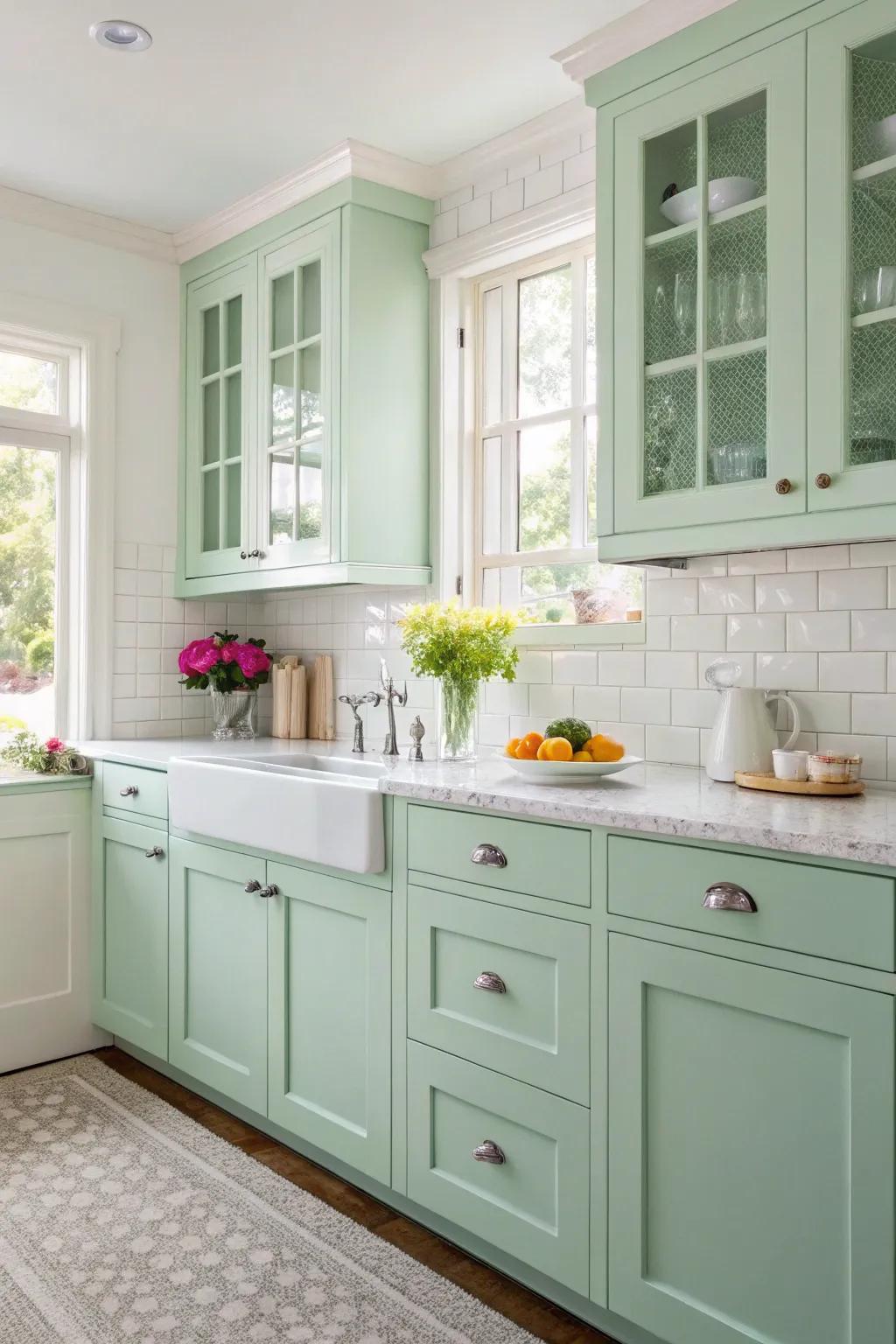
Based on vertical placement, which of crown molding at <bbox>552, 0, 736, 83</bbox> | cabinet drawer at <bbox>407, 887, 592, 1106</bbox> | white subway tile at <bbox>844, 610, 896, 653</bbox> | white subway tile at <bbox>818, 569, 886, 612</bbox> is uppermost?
crown molding at <bbox>552, 0, 736, 83</bbox>

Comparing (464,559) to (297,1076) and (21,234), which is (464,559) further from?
(21,234)

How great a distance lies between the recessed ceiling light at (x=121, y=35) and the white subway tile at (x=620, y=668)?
1.81 metres

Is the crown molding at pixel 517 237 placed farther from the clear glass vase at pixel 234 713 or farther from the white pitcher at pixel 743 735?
the clear glass vase at pixel 234 713

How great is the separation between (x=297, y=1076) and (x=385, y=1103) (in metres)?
0.33

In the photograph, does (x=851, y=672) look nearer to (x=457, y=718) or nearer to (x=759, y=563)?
(x=759, y=563)

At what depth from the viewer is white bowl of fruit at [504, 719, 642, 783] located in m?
2.15

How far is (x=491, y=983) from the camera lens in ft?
6.60

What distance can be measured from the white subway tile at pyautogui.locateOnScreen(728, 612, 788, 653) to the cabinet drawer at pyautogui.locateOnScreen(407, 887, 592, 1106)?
0.85 metres

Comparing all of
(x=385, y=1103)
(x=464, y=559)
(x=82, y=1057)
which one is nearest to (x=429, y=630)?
(x=464, y=559)

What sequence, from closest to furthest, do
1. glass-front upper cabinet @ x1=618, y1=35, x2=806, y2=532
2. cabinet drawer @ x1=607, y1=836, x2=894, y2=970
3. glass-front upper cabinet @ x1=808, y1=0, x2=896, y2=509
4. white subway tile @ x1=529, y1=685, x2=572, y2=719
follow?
cabinet drawer @ x1=607, y1=836, x2=894, y2=970 < glass-front upper cabinet @ x1=808, y1=0, x2=896, y2=509 < glass-front upper cabinet @ x1=618, y1=35, x2=806, y2=532 < white subway tile @ x1=529, y1=685, x2=572, y2=719

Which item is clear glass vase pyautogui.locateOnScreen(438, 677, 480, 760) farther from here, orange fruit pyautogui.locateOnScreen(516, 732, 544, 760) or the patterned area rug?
the patterned area rug

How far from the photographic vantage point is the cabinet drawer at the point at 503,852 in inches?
73.6

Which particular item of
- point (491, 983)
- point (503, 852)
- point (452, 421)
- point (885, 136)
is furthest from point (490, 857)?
point (452, 421)

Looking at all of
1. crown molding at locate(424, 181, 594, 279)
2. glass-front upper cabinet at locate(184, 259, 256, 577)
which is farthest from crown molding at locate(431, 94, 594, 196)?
glass-front upper cabinet at locate(184, 259, 256, 577)
